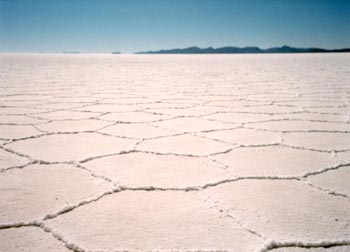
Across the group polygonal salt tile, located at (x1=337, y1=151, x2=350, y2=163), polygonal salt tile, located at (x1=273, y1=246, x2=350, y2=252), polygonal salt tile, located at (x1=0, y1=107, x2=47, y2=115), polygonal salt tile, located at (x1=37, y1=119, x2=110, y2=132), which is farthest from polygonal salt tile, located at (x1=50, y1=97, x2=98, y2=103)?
polygonal salt tile, located at (x1=273, y1=246, x2=350, y2=252)

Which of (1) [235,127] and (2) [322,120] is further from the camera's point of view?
(2) [322,120]

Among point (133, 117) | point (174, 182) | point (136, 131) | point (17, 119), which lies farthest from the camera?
point (133, 117)

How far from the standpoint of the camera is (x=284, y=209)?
0.92 m

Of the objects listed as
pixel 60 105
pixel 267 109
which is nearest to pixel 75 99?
pixel 60 105

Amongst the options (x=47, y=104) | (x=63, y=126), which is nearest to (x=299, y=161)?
(x=63, y=126)

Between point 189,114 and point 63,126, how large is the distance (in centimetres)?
74

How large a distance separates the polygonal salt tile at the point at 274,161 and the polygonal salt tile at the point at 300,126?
37cm

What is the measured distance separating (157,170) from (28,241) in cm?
50

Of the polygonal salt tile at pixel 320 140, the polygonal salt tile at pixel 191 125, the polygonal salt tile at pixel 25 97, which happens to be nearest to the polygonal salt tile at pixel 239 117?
the polygonal salt tile at pixel 191 125

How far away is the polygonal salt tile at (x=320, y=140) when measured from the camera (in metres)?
1.50

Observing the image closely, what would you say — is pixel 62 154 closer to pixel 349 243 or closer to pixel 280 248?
pixel 280 248

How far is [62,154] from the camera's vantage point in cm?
134

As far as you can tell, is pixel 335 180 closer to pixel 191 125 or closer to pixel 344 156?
pixel 344 156

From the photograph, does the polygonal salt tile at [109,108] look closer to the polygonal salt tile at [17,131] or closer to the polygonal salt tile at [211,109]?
the polygonal salt tile at [211,109]
